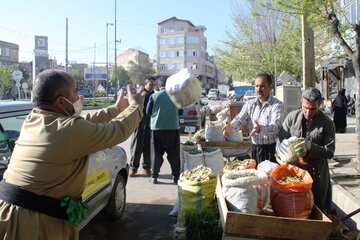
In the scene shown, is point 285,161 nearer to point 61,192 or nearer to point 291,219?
point 291,219

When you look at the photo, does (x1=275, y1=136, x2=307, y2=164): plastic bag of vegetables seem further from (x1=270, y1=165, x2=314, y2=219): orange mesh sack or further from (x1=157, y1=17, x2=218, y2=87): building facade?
(x1=157, y1=17, x2=218, y2=87): building facade

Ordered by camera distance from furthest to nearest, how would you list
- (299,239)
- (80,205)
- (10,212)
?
(299,239) < (80,205) < (10,212)

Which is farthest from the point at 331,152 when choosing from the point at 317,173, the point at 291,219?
the point at 291,219

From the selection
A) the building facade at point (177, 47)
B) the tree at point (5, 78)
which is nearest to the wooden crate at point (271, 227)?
the tree at point (5, 78)

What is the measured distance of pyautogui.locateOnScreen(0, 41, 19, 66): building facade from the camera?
96.6 meters

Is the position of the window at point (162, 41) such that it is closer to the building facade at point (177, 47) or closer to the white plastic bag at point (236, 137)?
the building facade at point (177, 47)

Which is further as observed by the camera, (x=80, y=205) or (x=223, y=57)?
(x=223, y=57)

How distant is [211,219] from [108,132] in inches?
98.8

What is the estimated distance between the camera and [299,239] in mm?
3152

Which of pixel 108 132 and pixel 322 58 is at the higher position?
pixel 322 58

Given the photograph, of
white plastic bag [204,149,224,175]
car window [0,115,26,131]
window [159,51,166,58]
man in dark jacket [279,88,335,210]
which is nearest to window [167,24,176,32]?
window [159,51,166,58]

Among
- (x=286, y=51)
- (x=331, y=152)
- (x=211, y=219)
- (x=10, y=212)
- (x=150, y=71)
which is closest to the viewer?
(x=10, y=212)

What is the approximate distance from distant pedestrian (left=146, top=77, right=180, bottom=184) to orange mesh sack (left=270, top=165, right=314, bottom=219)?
364 cm

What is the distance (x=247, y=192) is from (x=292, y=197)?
39 cm
